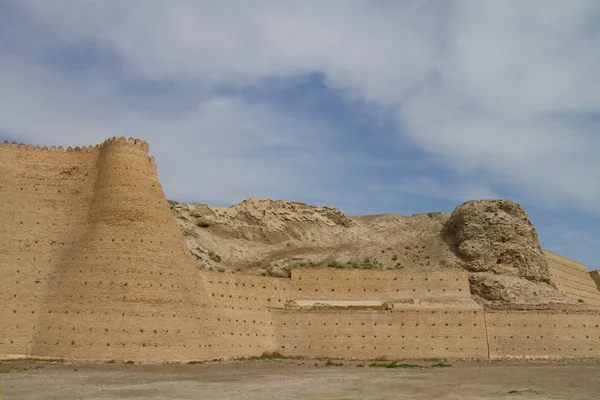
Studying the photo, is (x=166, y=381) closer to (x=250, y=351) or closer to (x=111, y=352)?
(x=111, y=352)

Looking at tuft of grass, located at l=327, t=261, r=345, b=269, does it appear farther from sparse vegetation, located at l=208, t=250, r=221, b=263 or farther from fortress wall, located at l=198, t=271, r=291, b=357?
fortress wall, located at l=198, t=271, r=291, b=357

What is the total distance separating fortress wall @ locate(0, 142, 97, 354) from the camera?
22.7 meters

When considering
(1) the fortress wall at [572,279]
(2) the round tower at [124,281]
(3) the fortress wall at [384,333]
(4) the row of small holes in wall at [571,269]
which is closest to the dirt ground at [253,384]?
(2) the round tower at [124,281]

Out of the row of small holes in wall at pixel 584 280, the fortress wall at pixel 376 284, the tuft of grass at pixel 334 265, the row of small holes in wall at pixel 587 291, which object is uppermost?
the row of small holes in wall at pixel 584 280

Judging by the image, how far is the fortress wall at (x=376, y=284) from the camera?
3102 centimetres

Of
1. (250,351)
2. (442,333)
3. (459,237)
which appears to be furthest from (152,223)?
(459,237)

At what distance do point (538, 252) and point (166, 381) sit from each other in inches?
1009

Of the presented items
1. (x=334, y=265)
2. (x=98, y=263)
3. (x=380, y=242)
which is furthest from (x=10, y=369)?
(x=380, y=242)

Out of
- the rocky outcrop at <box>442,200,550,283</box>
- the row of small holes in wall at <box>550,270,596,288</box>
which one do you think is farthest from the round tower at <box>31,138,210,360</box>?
the row of small holes in wall at <box>550,270,596,288</box>

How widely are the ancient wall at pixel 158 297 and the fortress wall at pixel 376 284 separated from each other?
2.0 inches

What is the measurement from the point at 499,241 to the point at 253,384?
22900 millimetres

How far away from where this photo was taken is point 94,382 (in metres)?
16.1

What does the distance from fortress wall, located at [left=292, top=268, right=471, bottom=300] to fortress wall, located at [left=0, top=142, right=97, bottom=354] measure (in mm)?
11333

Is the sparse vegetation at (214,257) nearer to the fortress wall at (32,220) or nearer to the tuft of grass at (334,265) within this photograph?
the tuft of grass at (334,265)
